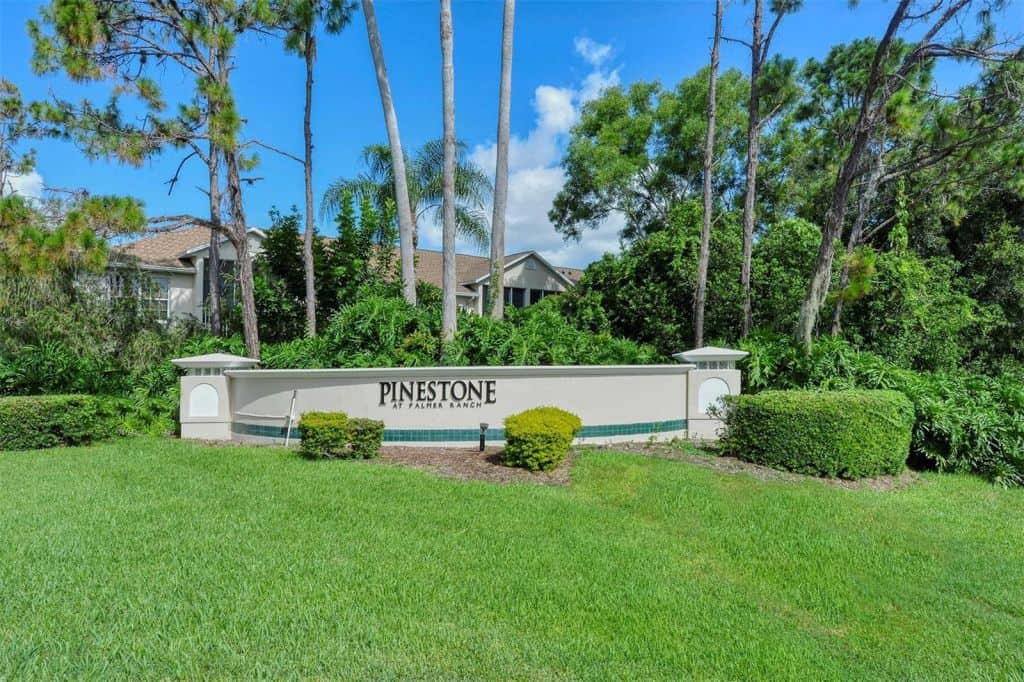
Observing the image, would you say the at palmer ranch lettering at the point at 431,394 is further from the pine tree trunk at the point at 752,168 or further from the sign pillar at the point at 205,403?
the pine tree trunk at the point at 752,168

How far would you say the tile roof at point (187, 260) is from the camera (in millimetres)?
16531

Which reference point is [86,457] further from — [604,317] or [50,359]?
[604,317]

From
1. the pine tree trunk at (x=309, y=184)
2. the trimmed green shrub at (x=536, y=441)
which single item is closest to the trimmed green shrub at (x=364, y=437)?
the trimmed green shrub at (x=536, y=441)

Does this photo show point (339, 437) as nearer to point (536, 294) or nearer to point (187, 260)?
point (187, 260)

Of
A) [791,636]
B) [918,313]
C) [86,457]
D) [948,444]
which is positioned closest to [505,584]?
[791,636]

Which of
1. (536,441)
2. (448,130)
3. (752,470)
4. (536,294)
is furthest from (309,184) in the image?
(536,294)

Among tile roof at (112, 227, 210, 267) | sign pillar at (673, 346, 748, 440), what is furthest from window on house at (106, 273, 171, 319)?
sign pillar at (673, 346, 748, 440)

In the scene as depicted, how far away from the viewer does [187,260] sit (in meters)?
17.3

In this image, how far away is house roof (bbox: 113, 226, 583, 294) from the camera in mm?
16500

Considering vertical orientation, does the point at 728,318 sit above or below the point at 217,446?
above

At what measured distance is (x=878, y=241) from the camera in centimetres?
1747

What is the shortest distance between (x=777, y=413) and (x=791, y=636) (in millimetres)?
4271

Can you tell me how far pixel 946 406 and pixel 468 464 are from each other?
656 cm

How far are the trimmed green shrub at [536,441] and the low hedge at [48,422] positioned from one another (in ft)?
21.2
